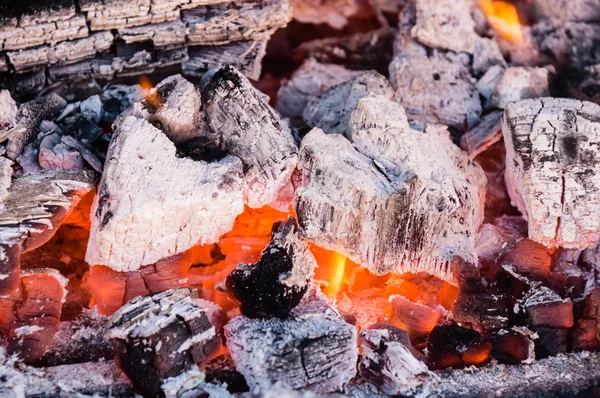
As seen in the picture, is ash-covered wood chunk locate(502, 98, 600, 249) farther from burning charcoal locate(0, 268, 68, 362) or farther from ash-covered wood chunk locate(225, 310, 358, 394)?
burning charcoal locate(0, 268, 68, 362)

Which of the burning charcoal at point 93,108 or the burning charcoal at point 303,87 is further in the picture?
the burning charcoal at point 303,87

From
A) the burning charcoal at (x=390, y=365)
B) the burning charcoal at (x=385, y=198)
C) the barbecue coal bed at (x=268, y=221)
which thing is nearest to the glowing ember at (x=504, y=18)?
the barbecue coal bed at (x=268, y=221)

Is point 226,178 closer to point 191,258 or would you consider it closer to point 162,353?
point 191,258

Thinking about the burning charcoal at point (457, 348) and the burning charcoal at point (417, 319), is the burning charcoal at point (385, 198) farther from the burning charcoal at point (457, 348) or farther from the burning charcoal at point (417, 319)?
the burning charcoal at point (457, 348)

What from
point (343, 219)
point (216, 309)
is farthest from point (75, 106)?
point (343, 219)

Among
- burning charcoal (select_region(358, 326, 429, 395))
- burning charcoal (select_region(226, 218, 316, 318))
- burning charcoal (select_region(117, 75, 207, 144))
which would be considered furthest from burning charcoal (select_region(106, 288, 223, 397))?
burning charcoal (select_region(117, 75, 207, 144))

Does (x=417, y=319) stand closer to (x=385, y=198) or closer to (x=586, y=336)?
(x=385, y=198)
